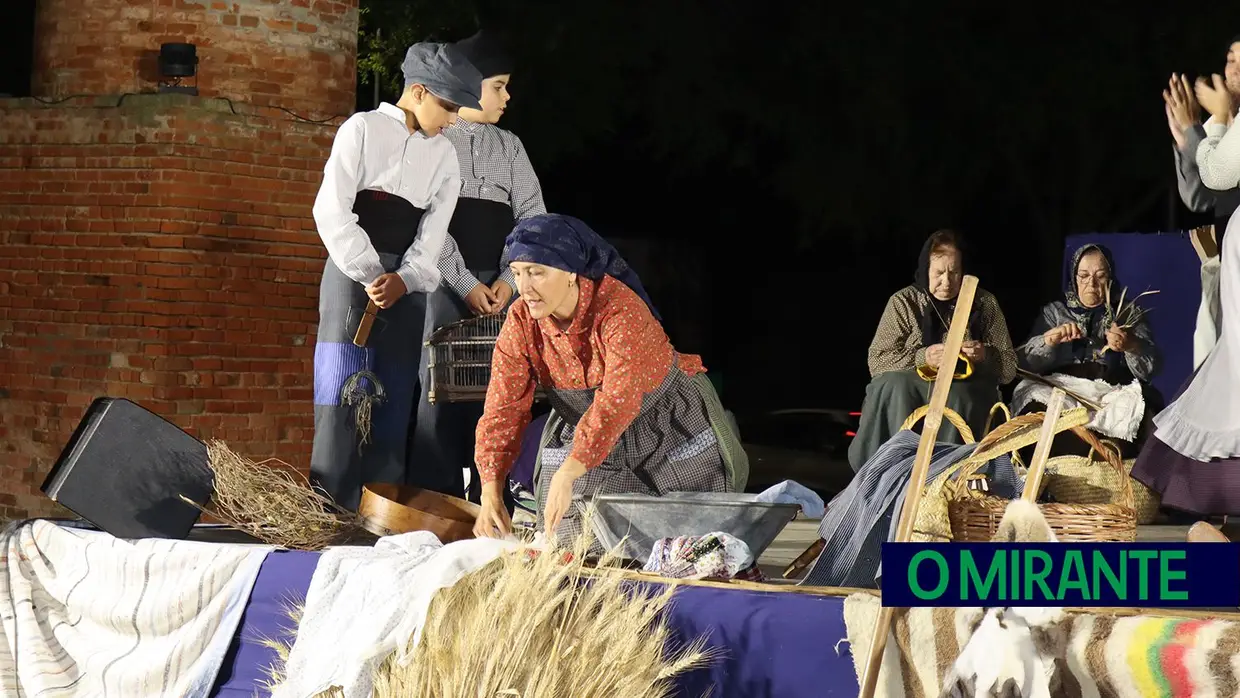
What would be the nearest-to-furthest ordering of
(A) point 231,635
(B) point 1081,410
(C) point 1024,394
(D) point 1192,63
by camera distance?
(B) point 1081,410
(A) point 231,635
(C) point 1024,394
(D) point 1192,63

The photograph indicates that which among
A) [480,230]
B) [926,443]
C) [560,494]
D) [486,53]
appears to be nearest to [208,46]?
[480,230]

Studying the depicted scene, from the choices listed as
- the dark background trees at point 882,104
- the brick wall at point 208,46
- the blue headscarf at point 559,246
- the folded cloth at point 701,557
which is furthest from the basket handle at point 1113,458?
the dark background trees at point 882,104

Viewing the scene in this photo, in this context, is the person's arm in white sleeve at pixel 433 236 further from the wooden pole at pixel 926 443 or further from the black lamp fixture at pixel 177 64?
the wooden pole at pixel 926 443

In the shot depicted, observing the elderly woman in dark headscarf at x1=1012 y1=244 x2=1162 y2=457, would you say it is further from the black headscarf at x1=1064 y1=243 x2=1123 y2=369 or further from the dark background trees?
the dark background trees

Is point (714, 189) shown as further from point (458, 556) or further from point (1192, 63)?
point (458, 556)

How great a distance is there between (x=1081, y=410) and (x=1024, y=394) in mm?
2917

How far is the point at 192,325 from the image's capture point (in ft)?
21.7

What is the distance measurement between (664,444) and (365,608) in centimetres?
107

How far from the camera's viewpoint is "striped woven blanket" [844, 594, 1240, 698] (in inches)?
110

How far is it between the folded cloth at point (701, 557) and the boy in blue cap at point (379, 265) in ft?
5.35

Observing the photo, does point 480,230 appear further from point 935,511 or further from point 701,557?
point 935,511

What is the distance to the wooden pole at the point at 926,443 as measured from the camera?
8.93 feet

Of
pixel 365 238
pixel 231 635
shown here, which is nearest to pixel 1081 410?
pixel 231 635

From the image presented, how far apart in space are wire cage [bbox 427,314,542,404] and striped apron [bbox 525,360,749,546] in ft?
2.89
